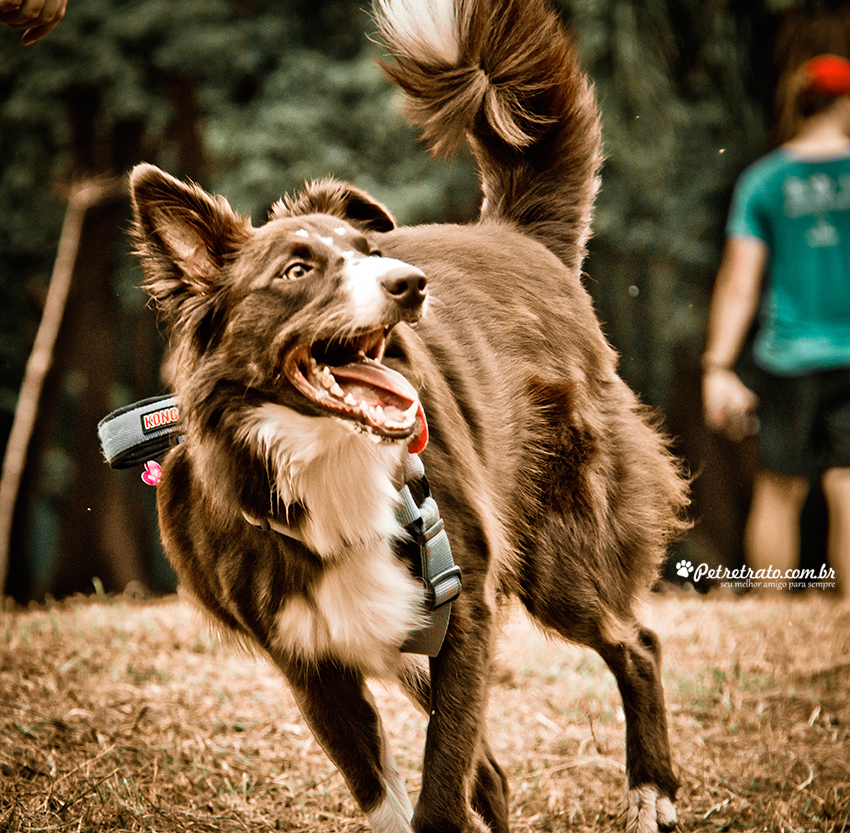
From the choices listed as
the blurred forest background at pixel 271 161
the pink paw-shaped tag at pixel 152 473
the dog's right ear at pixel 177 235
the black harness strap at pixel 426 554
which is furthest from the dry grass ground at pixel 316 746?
the blurred forest background at pixel 271 161

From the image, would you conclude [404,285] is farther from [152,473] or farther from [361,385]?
[152,473]

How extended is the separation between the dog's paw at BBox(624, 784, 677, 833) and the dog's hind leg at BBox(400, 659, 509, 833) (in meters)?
0.44

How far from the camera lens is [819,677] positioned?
178 inches

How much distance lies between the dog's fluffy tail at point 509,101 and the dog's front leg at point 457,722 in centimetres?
170

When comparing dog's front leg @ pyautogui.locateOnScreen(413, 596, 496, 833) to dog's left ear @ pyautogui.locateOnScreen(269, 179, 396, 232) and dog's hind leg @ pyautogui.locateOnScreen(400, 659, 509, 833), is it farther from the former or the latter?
dog's left ear @ pyautogui.locateOnScreen(269, 179, 396, 232)

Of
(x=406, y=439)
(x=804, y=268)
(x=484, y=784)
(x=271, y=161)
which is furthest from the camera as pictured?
(x=271, y=161)

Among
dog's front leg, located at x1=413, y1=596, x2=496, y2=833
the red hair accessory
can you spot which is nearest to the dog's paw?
dog's front leg, located at x1=413, y1=596, x2=496, y2=833

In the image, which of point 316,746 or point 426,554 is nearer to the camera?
point 426,554

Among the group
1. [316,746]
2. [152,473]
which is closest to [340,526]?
[152,473]

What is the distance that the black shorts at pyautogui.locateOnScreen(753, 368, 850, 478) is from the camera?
16.9ft

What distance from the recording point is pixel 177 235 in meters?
2.72

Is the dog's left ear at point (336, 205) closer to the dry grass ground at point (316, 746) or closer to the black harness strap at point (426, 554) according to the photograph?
the black harness strap at point (426, 554)

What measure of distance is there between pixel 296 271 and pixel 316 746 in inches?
87.1

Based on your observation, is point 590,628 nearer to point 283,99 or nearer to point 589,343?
point 589,343
